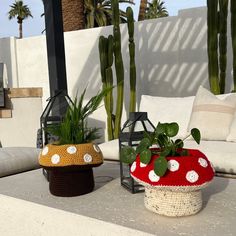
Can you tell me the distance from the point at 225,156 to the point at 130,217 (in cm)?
91

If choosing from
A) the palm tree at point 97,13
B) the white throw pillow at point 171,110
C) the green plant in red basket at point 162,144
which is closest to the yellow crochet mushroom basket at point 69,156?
the green plant in red basket at point 162,144

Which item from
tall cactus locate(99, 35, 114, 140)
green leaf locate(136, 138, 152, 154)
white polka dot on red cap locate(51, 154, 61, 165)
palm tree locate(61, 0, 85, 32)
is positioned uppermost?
palm tree locate(61, 0, 85, 32)

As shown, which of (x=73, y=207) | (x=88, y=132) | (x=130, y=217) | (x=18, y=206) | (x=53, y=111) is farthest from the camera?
(x=53, y=111)

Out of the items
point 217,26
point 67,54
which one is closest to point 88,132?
point 217,26

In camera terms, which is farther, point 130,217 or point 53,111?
point 53,111

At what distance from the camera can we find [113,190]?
1342 mm

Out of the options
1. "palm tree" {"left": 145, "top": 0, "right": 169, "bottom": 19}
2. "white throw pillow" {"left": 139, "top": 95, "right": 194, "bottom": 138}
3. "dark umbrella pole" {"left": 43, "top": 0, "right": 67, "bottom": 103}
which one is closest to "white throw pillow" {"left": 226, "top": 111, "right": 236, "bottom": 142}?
"white throw pillow" {"left": 139, "top": 95, "right": 194, "bottom": 138}

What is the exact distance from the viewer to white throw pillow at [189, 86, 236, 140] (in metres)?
2.37

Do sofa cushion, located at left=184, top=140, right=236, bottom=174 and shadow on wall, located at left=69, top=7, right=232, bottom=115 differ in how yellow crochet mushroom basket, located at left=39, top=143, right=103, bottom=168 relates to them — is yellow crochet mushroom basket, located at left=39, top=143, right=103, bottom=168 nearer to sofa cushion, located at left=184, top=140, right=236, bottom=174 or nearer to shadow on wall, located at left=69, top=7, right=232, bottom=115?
sofa cushion, located at left=184, top=140, right=236, bottom=174

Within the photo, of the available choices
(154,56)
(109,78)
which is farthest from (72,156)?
(154,56)

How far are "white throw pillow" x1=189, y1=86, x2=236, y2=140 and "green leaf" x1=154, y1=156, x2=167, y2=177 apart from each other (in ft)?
4.80

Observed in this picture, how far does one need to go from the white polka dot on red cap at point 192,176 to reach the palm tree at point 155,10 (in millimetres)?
15819

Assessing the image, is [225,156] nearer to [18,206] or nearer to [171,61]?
[18,206]

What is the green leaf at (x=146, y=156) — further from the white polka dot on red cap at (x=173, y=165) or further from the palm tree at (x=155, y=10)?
the palm tree at (x=155, y=10)
